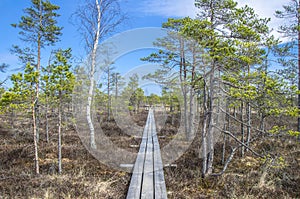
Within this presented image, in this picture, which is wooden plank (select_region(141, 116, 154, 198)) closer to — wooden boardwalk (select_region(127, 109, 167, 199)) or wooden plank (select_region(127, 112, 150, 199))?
wooden boardwalk (select_region(127, 109, 167, 199))

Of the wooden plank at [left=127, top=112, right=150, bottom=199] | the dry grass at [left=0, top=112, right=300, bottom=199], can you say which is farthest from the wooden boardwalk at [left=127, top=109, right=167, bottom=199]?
the dry grass at [left=0, top=112, right=300, bottom=199]

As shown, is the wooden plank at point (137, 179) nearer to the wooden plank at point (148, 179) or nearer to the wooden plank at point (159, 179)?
the wooden plank at point (148, 179)

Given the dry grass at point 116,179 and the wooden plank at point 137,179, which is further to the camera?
the dry grass at point 116,179

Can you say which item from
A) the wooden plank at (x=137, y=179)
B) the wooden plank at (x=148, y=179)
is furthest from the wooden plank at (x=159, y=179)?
the wooden plank at (x=137, y=179)

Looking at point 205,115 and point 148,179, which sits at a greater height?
point 205,115

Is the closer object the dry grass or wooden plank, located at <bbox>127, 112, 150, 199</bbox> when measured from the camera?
wooden plank, located at <bbox>127, 112, 150, 199</bbox>

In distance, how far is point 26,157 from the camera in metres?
8.79

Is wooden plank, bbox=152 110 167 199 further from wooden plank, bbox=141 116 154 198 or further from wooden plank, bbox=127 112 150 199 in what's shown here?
wooden plank, bbox=127 112 150 199

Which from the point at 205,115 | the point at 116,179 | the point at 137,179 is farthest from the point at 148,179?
the point at 205,115

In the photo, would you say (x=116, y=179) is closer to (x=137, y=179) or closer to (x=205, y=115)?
(x=137, y=179)

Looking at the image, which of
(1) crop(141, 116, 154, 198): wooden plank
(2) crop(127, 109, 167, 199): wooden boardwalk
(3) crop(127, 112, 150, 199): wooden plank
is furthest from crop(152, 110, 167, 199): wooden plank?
(3) crop(127, 112, 150, 199): wooden plank

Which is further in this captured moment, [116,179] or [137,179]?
[116,179]

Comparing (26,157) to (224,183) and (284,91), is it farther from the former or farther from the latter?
(284,91)

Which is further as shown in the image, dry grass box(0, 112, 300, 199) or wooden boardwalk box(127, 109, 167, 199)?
dry grass box(0, 112, 300, 199)
